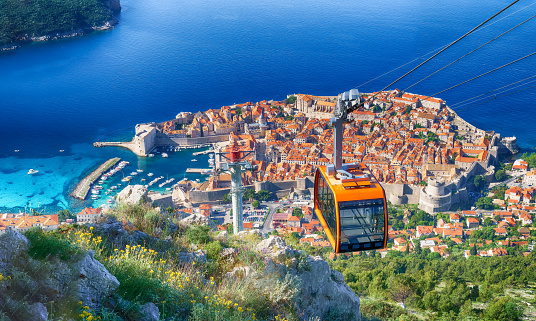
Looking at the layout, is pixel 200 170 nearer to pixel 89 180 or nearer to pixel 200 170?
Answer: pixel 200 170

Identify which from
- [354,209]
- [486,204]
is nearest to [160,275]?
[354,209]

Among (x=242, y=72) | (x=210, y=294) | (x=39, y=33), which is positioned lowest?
(x=210, y=294)

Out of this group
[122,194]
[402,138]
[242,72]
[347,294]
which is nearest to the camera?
[347,294]

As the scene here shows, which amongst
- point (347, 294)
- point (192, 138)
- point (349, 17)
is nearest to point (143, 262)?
point (347, 294)

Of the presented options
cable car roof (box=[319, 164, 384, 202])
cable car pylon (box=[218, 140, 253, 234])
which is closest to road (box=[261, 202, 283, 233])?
cable car pylon (box=[218, 140, 253, 234])

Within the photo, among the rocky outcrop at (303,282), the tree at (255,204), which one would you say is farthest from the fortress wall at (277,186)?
the rocky outcrop at (303,282)

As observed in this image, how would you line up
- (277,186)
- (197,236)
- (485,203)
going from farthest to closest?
(277,186), (485,203), (197,236)

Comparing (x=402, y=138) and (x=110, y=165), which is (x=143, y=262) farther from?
(x=402, y=138)
